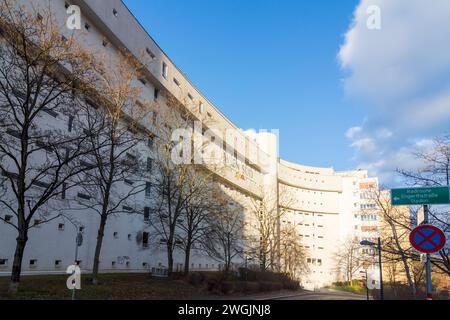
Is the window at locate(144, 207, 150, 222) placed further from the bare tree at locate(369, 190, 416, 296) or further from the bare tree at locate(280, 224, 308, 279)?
the bare tree at locate(280, 224, 308, 279)

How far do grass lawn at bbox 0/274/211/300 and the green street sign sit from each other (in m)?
11.9

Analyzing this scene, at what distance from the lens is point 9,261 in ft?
73.2

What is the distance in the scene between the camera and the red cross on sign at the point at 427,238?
8680 mm

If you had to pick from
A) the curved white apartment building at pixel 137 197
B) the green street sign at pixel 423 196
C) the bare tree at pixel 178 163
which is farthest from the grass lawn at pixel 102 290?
the green street sign at pixel 423 196

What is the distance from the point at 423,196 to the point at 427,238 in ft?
4.53

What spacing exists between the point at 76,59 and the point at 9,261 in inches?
481

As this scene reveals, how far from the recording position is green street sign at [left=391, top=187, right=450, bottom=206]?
964 cm

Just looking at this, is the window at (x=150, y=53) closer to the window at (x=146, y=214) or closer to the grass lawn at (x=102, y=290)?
Answer: the window at (x=146, y=214)

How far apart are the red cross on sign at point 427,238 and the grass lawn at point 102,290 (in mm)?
12018

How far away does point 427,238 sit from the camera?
8.85m

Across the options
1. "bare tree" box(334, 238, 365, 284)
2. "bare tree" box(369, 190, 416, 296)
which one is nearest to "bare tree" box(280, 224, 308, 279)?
"bare tree" box(334, 238, 365, 284)

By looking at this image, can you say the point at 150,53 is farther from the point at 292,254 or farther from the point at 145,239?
the point at 292,254

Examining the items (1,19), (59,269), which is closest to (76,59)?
(1,19)
